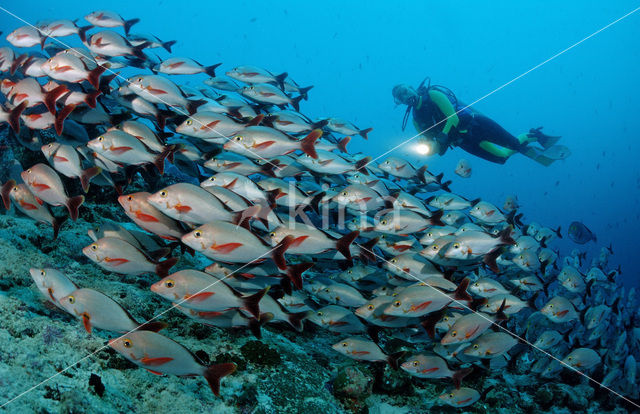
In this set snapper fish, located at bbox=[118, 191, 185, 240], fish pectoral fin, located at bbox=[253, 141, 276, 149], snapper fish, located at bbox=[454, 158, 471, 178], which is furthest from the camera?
snapper fish, located at bbox=[454, 158, 471, 178]

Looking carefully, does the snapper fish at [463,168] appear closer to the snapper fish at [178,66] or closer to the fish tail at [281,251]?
the snapper fish at [178,66]

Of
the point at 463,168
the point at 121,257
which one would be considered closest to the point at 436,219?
the point at 121,257

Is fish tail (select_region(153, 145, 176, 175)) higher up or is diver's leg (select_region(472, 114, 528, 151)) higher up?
diver's leg (select_region(472, 114, 528, 151))

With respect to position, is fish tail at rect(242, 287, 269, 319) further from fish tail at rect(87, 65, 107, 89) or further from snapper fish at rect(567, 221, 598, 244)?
snapper fish at rect(567, 221, 598, 244)

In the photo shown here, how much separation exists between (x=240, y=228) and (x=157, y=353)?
1.12 m

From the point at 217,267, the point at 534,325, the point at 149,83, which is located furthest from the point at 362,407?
the point at 149,83

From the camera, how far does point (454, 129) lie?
441 inches

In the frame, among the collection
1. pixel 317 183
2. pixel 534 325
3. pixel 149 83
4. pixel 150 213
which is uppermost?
pixel 534 325

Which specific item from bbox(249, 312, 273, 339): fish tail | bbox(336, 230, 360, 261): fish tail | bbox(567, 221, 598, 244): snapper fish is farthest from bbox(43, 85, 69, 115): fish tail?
bbox(567, 221, 598, 244): snapper fish

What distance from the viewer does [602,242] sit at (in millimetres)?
79562

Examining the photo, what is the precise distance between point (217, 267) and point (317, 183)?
2801 mm

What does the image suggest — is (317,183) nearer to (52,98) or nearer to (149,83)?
(149,83)

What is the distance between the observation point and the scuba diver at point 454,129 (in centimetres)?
1118

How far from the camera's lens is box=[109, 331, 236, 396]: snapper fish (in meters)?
2.41
